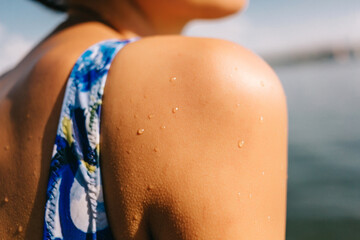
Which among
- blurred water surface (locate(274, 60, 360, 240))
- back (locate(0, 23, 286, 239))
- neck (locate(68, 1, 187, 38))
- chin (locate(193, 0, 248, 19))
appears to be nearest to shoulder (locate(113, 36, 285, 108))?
back (locate(0, 23, 286, 239))

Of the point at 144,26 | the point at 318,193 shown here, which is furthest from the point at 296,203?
the point at 144,26

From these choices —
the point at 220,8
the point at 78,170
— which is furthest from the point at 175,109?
the point at 220,8

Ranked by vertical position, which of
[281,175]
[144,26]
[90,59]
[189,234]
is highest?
[144,26]

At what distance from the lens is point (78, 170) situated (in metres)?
0.63

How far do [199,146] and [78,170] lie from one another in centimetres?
26

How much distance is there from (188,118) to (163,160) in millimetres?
93

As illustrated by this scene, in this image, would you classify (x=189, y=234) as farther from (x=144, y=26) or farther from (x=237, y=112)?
(x=144, y=26)

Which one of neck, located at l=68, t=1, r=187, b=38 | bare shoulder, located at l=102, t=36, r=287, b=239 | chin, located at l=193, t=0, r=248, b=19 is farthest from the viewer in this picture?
chin, located at l=193, t=0, r=248, b=19

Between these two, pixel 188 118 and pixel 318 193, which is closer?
pixel 188 118

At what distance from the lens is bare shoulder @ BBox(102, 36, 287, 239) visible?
56 centimetres

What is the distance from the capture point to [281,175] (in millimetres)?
634

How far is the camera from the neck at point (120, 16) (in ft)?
3.39

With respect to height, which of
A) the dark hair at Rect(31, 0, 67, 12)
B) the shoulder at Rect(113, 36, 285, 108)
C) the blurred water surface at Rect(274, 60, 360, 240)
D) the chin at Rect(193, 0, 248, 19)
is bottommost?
the blurred water surface at Rect(274, 60, 360, 240)

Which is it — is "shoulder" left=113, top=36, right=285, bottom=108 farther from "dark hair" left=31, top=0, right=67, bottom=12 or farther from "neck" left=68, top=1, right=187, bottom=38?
"dark hair" left=31, top=0, right=67, bottom=12
